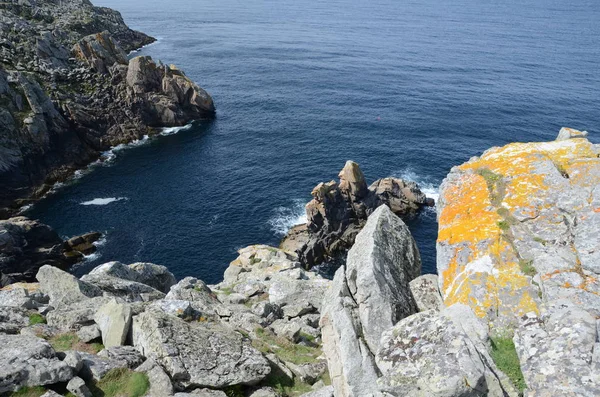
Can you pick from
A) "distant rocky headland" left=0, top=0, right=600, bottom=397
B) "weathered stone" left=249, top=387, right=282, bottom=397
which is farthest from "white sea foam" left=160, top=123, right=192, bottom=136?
"weathered stone" left=249, top=387, right=282, bottom=397

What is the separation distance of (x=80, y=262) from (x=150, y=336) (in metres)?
51.7

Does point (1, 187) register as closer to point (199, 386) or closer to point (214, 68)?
point (199, 386)

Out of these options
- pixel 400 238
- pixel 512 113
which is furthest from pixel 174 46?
pixel 400 238

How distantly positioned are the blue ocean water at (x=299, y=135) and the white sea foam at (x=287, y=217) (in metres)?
0.30

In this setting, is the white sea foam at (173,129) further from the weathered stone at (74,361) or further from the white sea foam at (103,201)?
the weathered stone at (74,361)

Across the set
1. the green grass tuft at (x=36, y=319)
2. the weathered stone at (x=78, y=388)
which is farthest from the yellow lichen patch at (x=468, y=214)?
the green grass tuft at (x=36, y=319)

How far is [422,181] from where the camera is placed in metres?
82.4

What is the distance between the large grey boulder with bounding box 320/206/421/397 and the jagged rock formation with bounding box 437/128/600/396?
204cm

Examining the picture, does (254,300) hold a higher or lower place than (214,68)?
lower

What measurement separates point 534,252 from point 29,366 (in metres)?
17.9

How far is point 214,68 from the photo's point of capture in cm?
14988

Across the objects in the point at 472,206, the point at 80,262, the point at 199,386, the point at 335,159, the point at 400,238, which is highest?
the point at 472,206

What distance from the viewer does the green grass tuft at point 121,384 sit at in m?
15.9

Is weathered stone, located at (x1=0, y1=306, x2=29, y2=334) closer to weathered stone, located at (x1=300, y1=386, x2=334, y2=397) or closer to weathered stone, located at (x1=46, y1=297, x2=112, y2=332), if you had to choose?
weathered stone, located at (x1=46, y1=297, x2=112, y2=332)
